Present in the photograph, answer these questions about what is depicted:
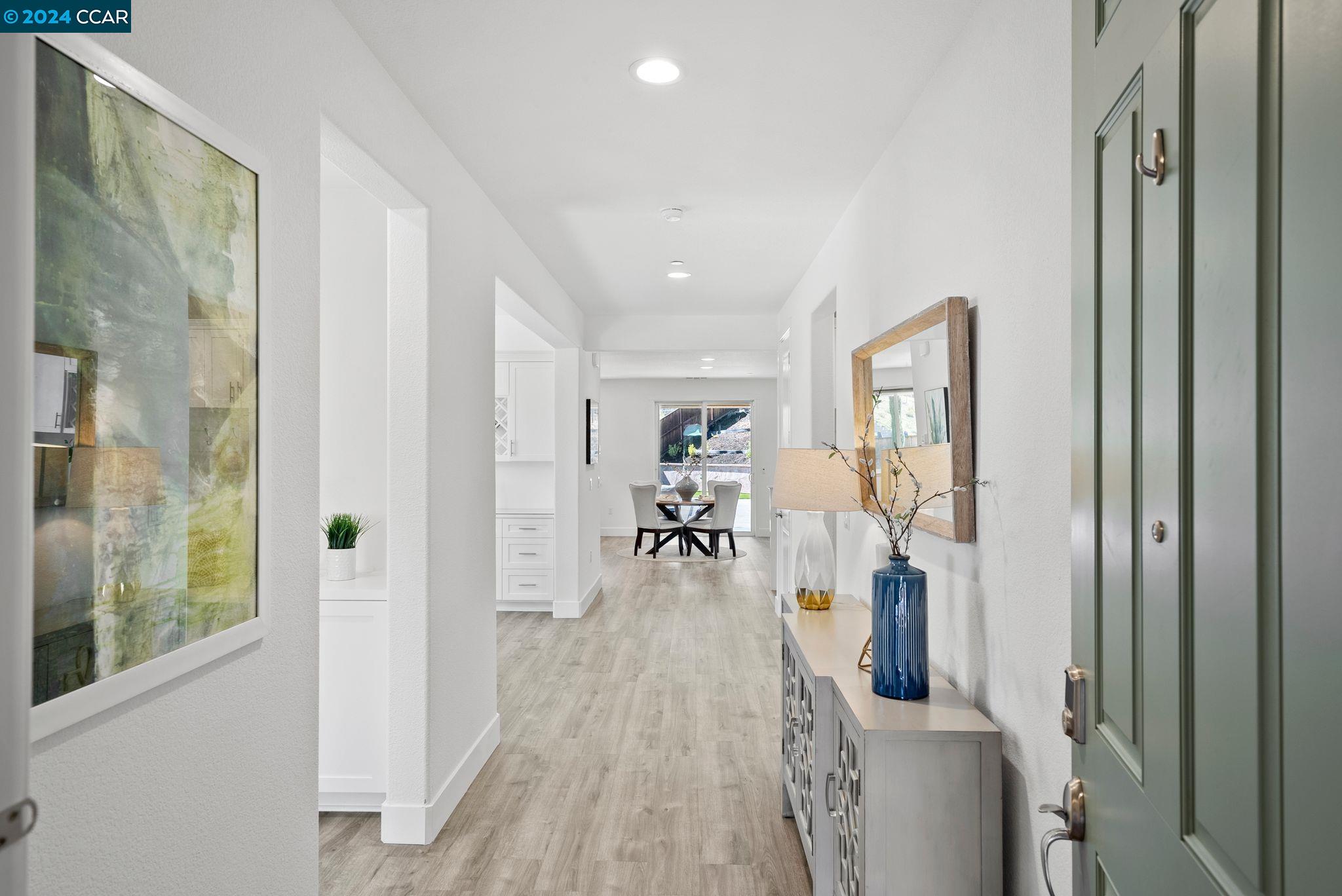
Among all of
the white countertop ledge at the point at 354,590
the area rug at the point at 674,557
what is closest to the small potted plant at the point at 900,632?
the white countertop ledge at the point at 354,590

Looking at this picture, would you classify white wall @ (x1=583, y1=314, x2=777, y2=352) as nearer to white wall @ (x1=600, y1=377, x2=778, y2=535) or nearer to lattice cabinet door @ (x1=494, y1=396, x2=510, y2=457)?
lattice cabinet door @ (x1=494, y1=396, x2=510, y2=457)

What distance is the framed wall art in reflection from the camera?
1050 mm

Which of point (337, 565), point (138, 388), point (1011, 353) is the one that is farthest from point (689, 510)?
point (138, 388)

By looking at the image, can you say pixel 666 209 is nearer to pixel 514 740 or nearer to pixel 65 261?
pixel 514 740

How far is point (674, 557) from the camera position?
9.69 meters

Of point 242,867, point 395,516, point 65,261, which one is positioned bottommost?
point 242,867

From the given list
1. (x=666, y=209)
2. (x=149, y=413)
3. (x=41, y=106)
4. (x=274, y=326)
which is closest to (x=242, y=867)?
(x=149, y=413)

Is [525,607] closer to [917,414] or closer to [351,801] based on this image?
[351,801]

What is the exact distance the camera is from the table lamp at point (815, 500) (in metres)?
2.65

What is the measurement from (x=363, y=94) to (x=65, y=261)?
4.22 ft

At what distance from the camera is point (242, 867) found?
1543mm

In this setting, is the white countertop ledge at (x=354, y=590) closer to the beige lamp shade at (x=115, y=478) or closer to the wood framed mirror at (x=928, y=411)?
the beige lamp shade at (x=115, y=478)

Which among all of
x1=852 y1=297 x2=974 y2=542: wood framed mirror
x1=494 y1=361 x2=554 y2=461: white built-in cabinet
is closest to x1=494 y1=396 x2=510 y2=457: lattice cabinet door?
x1=494 y1=361 x2=554 y2=461: white built-in cabinet

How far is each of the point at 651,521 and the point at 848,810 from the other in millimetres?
8215
